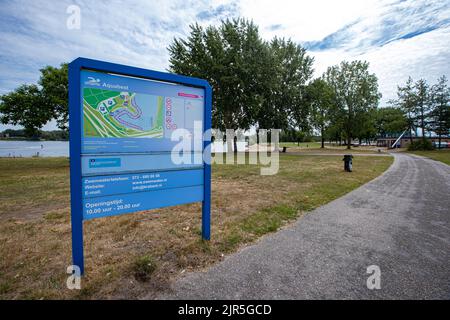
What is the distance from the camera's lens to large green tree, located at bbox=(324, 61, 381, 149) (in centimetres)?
3878

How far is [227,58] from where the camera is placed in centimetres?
2255

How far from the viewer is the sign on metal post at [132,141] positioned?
2.53 m

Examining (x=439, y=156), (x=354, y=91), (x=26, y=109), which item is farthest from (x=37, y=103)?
(x=354, y=91)

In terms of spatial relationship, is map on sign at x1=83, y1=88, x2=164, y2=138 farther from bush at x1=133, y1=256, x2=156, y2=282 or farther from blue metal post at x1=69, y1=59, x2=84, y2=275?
bush at x1=133, y1=256, x2=156, y2=282

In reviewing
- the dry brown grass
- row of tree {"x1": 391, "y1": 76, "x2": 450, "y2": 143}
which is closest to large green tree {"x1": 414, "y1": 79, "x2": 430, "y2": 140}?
row of tree {"x1": 391, "y1": 76, "x2": 450, "y2": 143}

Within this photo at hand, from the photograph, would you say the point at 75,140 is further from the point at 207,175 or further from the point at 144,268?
the point at 207,175

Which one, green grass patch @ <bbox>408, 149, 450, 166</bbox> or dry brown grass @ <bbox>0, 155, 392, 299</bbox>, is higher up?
green grass patch @ <bbox>408, 149, 450, 166</bbox>

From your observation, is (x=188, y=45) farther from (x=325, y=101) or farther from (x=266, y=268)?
(x=266, y=268)

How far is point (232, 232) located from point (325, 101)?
111ft

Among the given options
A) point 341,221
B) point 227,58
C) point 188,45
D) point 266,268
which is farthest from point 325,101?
point 266,268

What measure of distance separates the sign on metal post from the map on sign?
11 millimetres

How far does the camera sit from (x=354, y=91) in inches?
1560

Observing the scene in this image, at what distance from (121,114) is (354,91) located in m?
47.2

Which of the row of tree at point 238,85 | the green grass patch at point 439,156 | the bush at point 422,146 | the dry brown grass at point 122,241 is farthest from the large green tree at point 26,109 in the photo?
the bush at point 422,146
